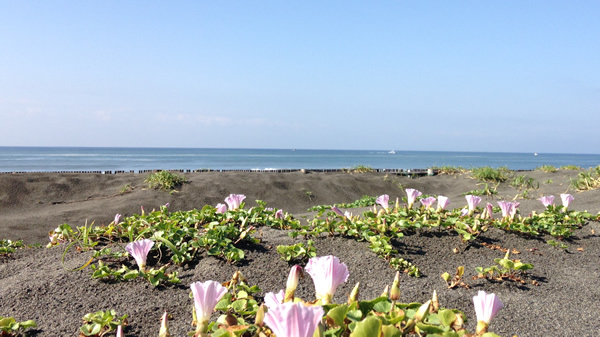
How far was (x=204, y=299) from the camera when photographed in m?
1.46

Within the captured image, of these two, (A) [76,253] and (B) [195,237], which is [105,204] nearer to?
(A) [76,253]

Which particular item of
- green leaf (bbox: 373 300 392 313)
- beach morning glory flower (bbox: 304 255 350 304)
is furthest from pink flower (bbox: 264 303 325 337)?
green leaf (bbox: 373 300 392 313)

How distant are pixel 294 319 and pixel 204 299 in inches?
22.0

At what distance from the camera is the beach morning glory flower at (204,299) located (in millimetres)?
1444

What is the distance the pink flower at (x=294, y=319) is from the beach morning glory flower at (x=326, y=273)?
1.37ft

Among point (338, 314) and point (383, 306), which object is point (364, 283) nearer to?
point (383, 306)

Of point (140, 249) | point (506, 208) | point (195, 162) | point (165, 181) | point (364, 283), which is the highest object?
point (506, 208)

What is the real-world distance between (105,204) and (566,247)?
7.59 metres

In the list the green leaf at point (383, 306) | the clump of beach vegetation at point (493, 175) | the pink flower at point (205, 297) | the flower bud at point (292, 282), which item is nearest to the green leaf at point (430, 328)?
the green leaf at point (383, 306)

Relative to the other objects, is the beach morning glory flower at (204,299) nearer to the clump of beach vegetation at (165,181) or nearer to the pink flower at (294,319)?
the pink flower at (294,319)

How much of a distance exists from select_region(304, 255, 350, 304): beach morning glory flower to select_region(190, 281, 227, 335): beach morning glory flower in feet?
1.11

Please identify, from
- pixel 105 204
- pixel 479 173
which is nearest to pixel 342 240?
pixel 105 204

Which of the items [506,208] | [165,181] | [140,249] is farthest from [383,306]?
[165,181]

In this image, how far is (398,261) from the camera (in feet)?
11.0
